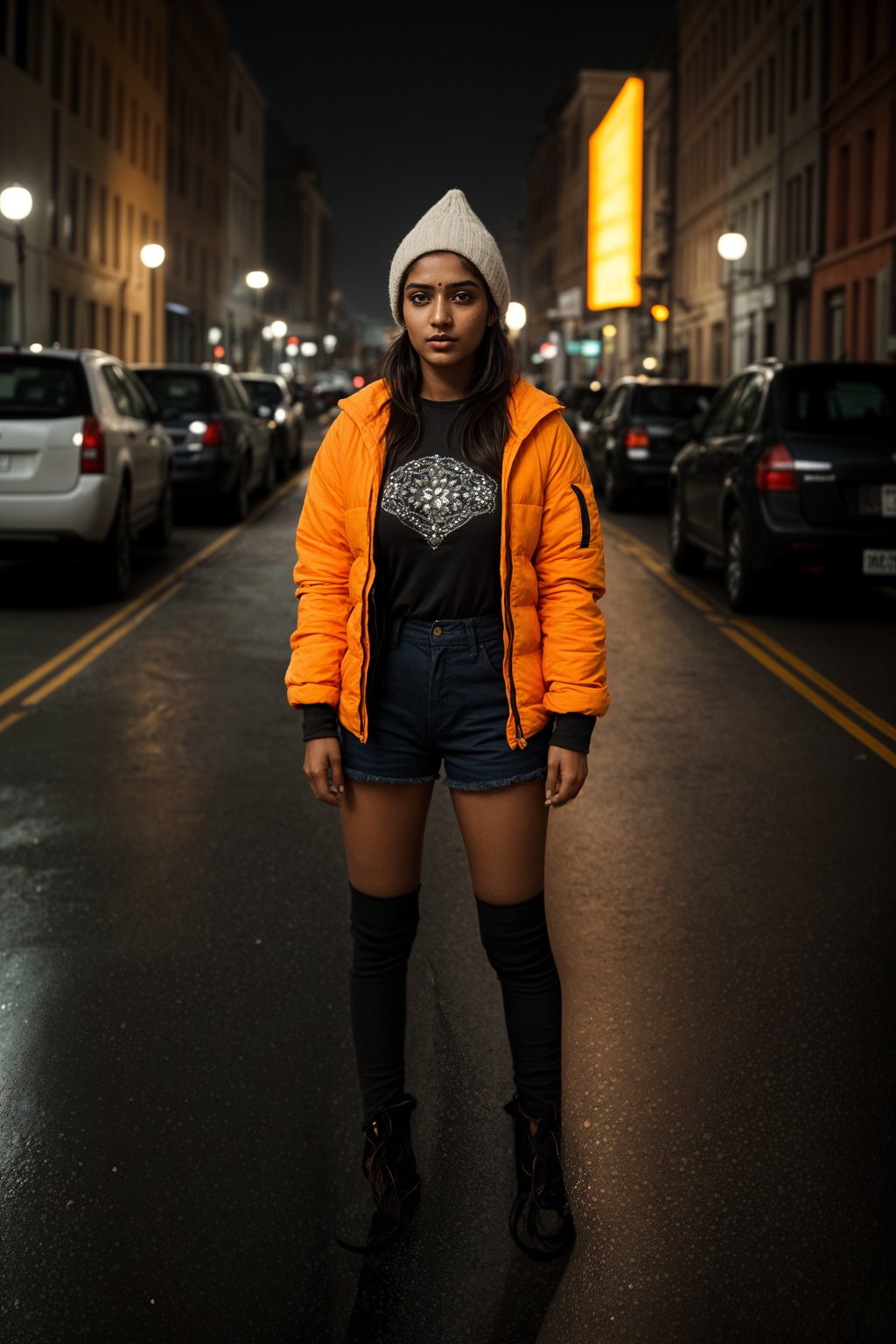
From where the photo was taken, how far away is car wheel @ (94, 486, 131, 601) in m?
13.1

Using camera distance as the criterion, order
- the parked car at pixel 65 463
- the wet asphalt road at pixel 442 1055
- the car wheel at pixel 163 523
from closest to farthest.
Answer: the wet asphalt road at pixel 442 1055 < the parked car at pixel 65 463 < the car wheel at pixel 163 523

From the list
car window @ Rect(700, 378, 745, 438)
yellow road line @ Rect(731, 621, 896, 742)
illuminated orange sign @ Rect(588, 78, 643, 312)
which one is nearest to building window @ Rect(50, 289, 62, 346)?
illuminated orange sign @ Rect(588, 78, 643, 312)

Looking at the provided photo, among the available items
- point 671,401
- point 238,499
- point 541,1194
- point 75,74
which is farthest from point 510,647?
point 75,74

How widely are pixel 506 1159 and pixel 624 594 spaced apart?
34.9 feet

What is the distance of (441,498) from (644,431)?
19.0 metres

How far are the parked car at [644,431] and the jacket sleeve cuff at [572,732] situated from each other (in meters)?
18.5

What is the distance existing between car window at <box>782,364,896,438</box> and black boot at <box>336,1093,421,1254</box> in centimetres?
953

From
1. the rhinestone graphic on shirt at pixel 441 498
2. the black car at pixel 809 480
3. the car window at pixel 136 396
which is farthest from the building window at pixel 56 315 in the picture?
the rhinestone graphic on shirt at pixel 441 498

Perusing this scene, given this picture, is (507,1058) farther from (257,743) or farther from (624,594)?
(624,594)

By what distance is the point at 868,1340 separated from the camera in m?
2.92

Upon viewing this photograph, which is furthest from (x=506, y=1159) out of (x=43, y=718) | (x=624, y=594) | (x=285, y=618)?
(x=624, y=594)

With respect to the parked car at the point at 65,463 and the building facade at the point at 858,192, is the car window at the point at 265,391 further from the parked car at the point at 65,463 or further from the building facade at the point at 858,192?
the parked car at the point at 65,463

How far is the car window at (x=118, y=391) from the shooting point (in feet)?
45.7

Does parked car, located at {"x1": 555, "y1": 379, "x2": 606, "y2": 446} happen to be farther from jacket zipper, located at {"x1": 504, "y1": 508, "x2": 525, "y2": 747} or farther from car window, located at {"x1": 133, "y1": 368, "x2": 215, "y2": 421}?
jacket zipper, located at {"x1": 504, "y1": 508, "x2": 525, "y2": 747}
